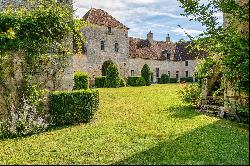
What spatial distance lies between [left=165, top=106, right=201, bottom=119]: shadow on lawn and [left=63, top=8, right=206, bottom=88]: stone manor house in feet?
77.6

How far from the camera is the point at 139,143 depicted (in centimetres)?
1000

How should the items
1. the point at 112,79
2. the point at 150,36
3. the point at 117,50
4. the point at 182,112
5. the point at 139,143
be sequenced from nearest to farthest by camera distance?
Answer: the point at 139,143 → the point at 182,112 → the point at 112,79 → the point at 117,50 → the point at 150,36

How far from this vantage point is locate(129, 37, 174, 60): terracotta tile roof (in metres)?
51.4

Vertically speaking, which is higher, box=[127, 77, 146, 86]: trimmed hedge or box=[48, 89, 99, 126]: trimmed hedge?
box=[127, 77, 146, 86]: trimmed hedge

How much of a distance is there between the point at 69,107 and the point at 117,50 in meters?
33.1

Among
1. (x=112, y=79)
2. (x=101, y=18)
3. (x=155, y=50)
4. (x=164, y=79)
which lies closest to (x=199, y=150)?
(x=112, y=79)

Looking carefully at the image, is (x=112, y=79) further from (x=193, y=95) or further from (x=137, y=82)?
(x=193, y=95)

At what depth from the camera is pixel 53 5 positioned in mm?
14875

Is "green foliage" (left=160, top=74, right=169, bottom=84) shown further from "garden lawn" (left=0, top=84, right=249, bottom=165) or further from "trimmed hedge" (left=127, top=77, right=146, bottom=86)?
"garden lawn" (left=0, top=84, right=249, bottom=165)

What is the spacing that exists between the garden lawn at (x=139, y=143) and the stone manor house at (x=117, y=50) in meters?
27.1

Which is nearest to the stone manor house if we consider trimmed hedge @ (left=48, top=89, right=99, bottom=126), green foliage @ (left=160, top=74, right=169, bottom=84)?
green foliage @ (left=160, top=74, right=169, bottom=84)

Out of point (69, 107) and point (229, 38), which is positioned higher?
point (229, 38)

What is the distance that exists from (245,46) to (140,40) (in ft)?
153

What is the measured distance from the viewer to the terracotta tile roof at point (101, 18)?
43.9 m
